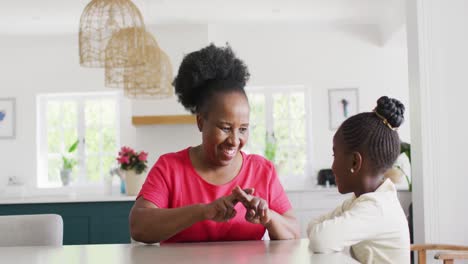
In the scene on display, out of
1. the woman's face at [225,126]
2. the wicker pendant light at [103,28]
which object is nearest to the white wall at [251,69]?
the wicker pendant light at [103,28]

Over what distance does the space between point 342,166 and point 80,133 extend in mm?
6533

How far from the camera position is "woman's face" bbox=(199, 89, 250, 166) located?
5.32 feet

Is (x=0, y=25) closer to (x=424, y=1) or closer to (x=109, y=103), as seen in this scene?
(x=109, y=103)

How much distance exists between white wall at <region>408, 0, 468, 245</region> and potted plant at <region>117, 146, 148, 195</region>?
2.94m

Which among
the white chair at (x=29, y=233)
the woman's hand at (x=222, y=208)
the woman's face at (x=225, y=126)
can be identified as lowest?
the white chair at (x=29, y=233)

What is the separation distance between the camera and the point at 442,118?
2.82m

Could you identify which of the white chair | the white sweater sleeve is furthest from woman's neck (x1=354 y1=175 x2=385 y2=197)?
the white chair

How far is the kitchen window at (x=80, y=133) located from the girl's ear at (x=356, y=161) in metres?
6.29

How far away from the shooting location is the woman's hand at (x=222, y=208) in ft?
4.61

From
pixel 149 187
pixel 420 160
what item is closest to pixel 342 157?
pixel 149 187

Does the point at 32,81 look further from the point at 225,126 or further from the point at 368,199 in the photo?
the point at 368,199

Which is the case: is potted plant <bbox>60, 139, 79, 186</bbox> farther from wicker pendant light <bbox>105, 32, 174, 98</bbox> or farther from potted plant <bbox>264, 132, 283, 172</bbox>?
potted plant <bbox>264, 132, 283, 172</bbox>

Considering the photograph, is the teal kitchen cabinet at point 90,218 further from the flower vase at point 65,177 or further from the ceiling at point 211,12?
the ceiling at point 211,12

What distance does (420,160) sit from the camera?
2.86 meters
